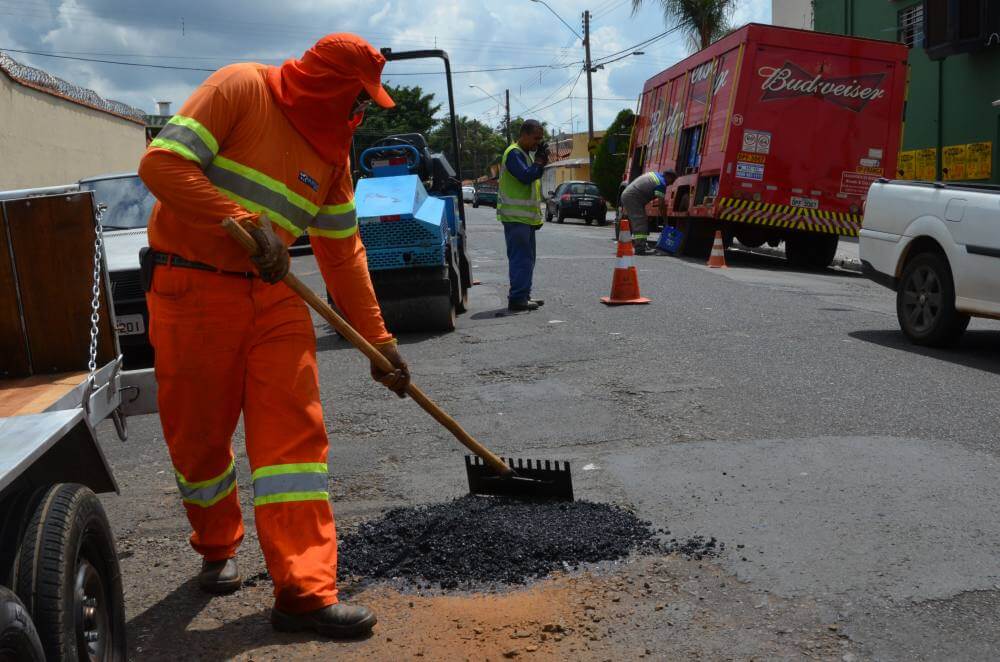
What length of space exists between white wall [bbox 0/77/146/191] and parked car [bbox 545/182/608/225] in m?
13.0

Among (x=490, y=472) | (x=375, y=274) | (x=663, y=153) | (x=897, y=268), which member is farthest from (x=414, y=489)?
(x=663, y=153)

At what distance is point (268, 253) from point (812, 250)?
1529 cm

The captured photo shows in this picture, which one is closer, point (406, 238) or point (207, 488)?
point (207, 488)

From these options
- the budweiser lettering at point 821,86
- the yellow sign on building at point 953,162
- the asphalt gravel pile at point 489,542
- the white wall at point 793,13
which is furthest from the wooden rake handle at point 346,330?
the white wall at point 793,13

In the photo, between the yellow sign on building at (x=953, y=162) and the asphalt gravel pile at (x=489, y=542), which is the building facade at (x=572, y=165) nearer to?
the yellow sign on building at (x=953, y=162)

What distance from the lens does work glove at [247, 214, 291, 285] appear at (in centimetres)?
311

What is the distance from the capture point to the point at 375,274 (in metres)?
9.01

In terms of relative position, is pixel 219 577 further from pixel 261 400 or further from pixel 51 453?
pixel 51 453

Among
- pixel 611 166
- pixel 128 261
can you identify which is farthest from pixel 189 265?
pixel 611 166

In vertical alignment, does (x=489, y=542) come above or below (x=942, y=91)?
below

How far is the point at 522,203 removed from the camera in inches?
408

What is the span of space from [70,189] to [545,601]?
2.27m

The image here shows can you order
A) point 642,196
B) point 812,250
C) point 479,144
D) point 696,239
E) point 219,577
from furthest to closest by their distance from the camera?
point 479,144
point 642,196
point 696,239
point 812,250
point 219,577

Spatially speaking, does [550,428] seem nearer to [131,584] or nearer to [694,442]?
[694,442]
